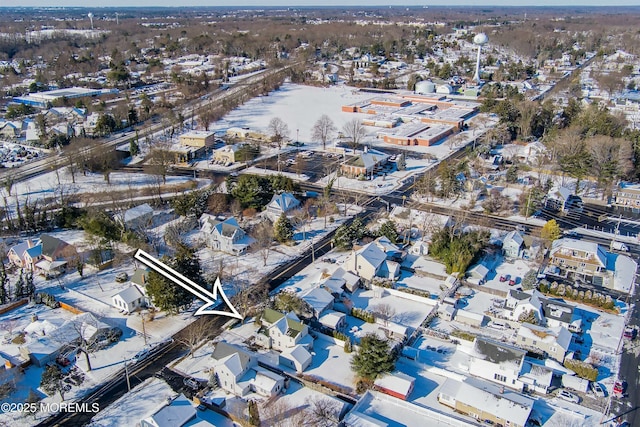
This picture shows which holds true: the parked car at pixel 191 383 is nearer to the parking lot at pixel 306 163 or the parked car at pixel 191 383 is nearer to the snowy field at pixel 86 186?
the snowy field at pixel 86 186

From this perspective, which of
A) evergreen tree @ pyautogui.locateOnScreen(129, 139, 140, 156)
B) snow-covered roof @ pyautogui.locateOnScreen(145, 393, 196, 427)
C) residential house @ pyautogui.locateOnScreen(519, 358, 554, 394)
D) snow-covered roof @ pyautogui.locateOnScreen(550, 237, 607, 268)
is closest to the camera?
snow-covered roof @ pyautogui.locateOnScreen(145, 393, 196, 427)

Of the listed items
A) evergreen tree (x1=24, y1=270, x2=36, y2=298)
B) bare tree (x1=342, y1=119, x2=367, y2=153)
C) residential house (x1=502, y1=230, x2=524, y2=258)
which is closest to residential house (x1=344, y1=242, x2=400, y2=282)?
residential house (x1=502, y1=230, x2=524, y2=258)

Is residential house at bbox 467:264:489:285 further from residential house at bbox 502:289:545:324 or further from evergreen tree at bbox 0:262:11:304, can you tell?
evergreen tree at bbox 0:262:11:304

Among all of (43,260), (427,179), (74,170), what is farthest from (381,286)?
(74,170)

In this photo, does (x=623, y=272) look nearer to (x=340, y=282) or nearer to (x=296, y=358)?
(x=340, y=282)

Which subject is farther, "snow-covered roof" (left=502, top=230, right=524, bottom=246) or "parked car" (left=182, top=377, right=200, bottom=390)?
"snow-covered roof" (left=502, top=230, right=524, bottom=246)

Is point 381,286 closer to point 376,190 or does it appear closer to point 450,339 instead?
point 450,339
